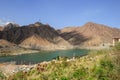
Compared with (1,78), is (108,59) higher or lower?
higher

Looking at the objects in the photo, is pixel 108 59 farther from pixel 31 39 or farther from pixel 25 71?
pixel 31 39

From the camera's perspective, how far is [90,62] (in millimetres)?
13844

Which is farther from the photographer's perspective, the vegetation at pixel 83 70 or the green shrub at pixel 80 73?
the green shrub at pixel 80 73

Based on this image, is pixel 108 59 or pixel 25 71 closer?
pixel 108 59

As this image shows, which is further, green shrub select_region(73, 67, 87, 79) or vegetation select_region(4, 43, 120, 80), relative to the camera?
green shrub select_region(73, 67, 87, 79)

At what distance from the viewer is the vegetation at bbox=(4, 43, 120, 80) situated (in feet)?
36.4

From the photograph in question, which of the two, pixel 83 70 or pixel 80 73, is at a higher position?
pixel 83 70

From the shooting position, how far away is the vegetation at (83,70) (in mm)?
11108

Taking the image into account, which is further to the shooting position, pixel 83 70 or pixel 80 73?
pixel 83 70

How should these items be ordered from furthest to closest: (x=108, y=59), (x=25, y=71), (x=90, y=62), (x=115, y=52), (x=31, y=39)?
(x=31, y=39), (x=25, y=71), (x=90, y=62), (x=108, y=59), (x=115, y=52)

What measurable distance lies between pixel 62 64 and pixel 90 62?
4.41 feet

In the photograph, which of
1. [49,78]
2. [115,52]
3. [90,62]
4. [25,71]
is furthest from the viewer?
[25,71]

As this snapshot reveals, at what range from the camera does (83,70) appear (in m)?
13.0

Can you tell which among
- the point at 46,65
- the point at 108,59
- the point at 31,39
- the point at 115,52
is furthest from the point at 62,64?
the point at 31,39
